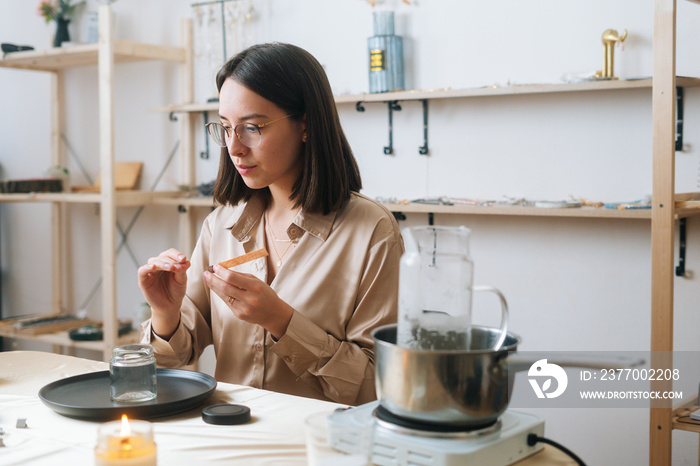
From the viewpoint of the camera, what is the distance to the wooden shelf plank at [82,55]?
333 centimetres

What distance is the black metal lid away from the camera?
1.23 metres

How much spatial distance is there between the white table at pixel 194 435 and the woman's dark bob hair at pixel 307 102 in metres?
0.57

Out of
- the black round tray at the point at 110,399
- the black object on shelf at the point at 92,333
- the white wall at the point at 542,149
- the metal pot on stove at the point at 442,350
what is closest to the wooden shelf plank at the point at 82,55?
the white wall at the point at 542,149

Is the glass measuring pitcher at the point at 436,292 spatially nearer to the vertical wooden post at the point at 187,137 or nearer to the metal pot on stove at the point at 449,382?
the metal pot on stove at the point at 449,382

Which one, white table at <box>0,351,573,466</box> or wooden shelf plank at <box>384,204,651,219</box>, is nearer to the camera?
white table at <box>0,351,573,466</box>

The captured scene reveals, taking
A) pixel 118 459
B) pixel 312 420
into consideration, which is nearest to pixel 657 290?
pixel 312 420

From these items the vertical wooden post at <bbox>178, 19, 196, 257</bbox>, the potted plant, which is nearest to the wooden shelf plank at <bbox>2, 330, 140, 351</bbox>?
the vertical wooden post at <bbox>178, 19, 196, 257</bbox>

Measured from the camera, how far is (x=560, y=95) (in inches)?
106

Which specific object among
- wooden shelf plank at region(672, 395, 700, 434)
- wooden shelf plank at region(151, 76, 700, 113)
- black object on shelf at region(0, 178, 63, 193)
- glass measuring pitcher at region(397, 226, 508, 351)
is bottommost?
wooden shelf plank at region(672, 395, 700, 434)

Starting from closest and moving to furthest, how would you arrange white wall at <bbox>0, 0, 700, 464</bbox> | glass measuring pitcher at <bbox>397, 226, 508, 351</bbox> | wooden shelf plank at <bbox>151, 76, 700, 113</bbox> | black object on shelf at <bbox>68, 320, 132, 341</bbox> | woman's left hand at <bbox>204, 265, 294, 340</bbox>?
glass measuring pitcher at <bbox>397, 226, 508, 351</bbox>
woman's left hand at <bbox>204, 265, 294, 340</bbox>
wooden shelf plank at <bbox>151, 76, 700, 113</bbox>
white wall at <bbox>0, 0, 700, 464</bbox>
black object on shelf at <bbox>68, 320, 132, 341</bbox>

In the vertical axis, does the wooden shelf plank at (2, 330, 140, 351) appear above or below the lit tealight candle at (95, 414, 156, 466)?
below

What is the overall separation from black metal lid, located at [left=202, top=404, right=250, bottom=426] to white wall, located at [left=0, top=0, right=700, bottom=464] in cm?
180

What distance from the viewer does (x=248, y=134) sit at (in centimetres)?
174

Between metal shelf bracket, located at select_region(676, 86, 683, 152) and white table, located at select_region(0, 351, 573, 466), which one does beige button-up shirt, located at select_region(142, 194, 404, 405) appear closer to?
white table, located at select_region(0, 351, 573, 466)
